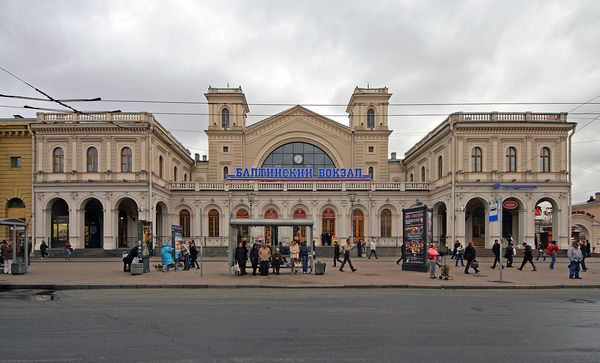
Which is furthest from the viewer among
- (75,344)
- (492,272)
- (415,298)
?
(492,272)

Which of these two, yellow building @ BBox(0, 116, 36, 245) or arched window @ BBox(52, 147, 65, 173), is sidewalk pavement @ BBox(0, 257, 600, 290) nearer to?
arched window @ BBox(52, 147, 65, 173)

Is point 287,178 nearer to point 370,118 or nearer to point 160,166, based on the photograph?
point 160,166

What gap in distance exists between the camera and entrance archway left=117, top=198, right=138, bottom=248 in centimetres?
4166

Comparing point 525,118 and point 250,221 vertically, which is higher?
point 525,118

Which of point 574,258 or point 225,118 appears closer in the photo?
point 574,258

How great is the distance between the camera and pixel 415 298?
1396 centimetres

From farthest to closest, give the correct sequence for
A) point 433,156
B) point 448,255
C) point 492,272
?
1. point 433,156
2. point 448,255
3. point 492,272

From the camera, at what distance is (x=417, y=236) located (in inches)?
880

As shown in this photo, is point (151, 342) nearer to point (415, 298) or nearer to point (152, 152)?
point (415, 298)

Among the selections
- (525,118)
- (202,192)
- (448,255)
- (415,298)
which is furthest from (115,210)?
(525,118)

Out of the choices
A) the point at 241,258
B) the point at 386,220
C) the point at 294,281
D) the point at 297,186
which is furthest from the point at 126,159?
the point at 294,281

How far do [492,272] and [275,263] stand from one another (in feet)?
36.5

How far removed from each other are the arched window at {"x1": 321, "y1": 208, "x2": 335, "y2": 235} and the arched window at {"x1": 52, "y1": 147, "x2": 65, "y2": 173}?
24.6 m

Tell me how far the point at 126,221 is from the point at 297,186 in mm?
17140
